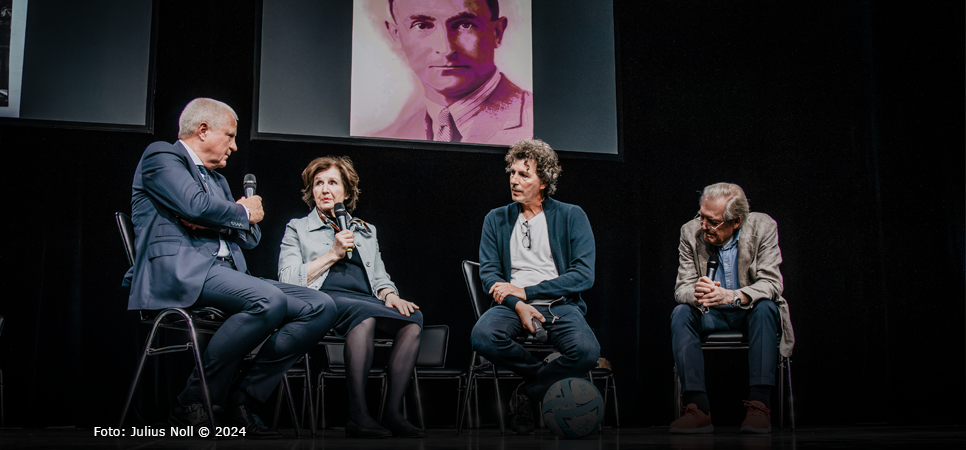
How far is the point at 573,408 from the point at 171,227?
1425 millimetres

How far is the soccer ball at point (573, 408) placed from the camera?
223 cm

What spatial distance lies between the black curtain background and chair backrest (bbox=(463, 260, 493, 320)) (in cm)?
39

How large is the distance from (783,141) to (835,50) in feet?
2.08

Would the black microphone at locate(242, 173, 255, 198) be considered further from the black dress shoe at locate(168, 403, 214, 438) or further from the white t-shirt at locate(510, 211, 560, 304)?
the white t-shirt at locate(510, 211, 560, 304)

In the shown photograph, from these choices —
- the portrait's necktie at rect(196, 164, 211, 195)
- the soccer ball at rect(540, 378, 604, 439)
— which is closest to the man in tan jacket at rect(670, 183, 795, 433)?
the soccer ball at rect(540, 378, 604, 439)

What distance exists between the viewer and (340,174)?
3.04 metres

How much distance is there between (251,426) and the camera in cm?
232

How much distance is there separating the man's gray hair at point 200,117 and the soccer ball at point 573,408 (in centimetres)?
151

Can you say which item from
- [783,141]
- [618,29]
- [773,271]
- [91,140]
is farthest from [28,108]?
[783,141]

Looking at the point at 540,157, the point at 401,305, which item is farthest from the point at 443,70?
the point at 401,305

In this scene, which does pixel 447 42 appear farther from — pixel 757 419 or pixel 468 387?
pixel 757 419

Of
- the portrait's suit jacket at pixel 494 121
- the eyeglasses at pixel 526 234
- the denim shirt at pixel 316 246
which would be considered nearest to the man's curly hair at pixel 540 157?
the eyeglasses at pixel 526 234

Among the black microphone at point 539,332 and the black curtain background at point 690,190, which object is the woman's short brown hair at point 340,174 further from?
the black microphone at point 539,332

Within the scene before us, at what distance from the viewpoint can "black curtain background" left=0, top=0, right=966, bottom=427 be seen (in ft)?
10.3
